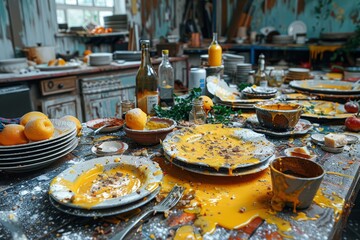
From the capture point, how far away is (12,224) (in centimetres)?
72

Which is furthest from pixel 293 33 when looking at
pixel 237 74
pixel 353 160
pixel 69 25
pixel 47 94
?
pixel 353 160

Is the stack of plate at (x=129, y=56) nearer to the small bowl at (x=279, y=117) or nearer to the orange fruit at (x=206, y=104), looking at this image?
the orange fruit at (x=206, y=104)

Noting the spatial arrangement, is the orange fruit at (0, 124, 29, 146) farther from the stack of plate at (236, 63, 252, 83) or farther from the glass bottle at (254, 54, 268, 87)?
the stack of plate at (236, 63, 252, 83)

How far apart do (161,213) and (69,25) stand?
3.99 m

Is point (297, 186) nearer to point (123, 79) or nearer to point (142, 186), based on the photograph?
point (142, 186)

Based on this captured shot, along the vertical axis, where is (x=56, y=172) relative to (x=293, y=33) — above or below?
below

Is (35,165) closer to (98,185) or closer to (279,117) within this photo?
(98,185)

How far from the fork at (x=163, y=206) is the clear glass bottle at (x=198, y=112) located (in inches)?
22.8

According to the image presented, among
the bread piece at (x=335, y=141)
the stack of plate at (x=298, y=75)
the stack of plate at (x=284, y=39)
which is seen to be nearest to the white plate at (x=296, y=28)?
the stack of plate at (x=284, y=39)

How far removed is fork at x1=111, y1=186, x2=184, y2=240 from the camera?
2.29 ft

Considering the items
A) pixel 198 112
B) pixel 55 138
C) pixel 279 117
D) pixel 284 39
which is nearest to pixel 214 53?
pixel 198 112

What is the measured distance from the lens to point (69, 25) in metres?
4.14

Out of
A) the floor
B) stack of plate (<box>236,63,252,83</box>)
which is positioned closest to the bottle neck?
stack of plate (<box>236,63,252,83</box>)

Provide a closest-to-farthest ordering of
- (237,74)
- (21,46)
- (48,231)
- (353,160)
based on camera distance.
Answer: (48,231) → (353,160) → (237,74) → (21,46)
